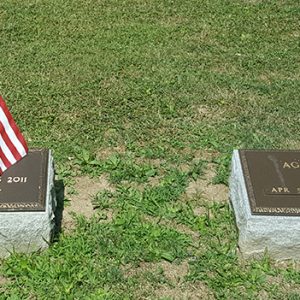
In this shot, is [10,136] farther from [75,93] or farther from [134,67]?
[134,67]

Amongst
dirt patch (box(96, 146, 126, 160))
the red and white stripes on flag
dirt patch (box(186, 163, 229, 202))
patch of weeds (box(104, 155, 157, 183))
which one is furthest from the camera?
dirt patch (box(96, 146, 126, 160))

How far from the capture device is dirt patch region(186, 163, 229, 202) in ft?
16.0

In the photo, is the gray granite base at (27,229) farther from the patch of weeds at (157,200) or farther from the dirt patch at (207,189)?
the dirt patch at (207,189)

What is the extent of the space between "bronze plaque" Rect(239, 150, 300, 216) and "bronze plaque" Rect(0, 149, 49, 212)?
147 cm

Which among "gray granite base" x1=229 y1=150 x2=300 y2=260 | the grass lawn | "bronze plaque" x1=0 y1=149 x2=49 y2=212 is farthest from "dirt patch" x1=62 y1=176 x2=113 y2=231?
"gray granite base" x1=229 y1=150 x2=300 y2=260

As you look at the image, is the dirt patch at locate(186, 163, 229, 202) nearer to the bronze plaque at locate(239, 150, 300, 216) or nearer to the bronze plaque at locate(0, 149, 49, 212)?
the bronze plaque at locate(239, 150, 300, 216)

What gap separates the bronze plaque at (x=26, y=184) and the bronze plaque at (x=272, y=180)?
1.47 m

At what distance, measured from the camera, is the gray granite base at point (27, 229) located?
158 inches

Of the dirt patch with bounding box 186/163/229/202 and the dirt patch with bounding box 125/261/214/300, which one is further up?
the dirt patch with bounding box 186/163/229/202

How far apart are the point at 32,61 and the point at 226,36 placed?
246cm

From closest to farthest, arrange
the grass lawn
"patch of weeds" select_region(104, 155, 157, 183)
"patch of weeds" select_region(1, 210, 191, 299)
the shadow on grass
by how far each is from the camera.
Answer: "patch of weeds" select_region(1, 210, 191, 299)
the grass lawn
the shadow on grass
"patch of weeds" select_region(104, 155, 157, 183)

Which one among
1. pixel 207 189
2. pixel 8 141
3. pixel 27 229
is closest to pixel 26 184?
pixel 27 229

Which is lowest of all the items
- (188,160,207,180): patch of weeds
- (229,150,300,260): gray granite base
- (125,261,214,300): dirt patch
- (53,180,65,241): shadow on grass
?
(125,261,214,300): dirt patch

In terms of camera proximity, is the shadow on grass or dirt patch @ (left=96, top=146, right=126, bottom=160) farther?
dirt patch @ (left=96, top=146, right=126, bottom=160)
